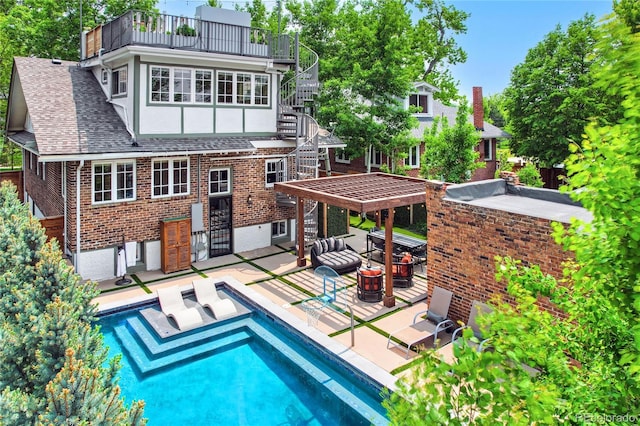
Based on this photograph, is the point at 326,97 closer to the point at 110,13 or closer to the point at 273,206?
the point at 273,206

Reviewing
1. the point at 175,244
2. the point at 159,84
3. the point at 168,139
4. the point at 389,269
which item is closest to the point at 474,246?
the point at 389,269

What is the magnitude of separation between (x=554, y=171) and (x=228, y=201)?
2338cm

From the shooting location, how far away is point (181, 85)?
643 inches

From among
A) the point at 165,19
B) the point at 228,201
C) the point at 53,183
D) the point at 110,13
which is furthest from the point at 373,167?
the point at 110,13

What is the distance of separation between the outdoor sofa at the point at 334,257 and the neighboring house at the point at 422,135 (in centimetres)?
1006

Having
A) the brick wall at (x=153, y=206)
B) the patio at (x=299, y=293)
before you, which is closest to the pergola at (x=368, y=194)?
the patio at (x=299, y=293)

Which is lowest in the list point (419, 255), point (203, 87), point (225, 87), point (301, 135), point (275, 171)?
point (419, 255)

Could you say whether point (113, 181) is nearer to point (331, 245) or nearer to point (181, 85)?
point (181, 85)

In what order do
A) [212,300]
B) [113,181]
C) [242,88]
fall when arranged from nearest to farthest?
[212,300] → [113,181] → [242,88]

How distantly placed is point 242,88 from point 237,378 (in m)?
11.7

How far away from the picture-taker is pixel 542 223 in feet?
30.2

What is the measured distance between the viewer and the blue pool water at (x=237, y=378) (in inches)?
331

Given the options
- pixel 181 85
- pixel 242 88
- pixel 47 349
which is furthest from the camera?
pixel 242 88

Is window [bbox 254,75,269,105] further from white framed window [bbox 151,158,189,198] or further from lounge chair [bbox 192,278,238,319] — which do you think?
lounge chair [bbox 192,278,238,319]
